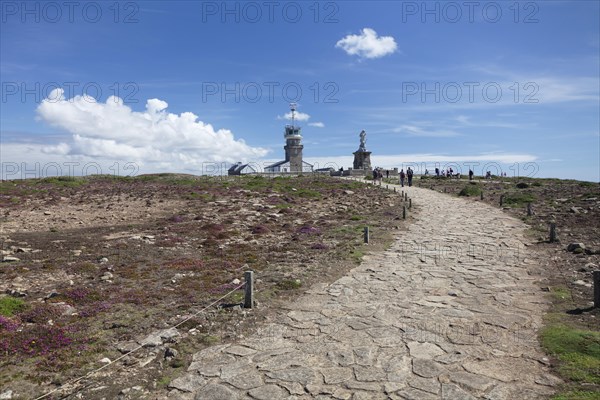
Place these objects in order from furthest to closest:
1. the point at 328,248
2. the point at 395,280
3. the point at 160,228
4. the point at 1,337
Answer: the point at 160,228, the point at 328,248, the point at 395,280, the point at 1,337

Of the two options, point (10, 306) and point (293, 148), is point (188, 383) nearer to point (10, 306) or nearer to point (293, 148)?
point (10, 306)

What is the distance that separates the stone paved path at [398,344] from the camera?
661cm

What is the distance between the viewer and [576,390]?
6.30 m

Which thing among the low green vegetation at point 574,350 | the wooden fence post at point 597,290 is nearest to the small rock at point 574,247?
the wooden fence post at point 597,290

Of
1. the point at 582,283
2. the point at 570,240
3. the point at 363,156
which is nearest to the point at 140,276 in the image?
the point at 582,283

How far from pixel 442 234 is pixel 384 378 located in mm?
14823

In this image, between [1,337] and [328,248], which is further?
[328,248]

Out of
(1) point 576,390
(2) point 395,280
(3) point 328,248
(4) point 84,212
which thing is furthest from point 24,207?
(1) point 576,390

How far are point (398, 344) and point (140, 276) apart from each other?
9094 millimetres

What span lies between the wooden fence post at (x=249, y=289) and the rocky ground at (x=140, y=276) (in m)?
0.30

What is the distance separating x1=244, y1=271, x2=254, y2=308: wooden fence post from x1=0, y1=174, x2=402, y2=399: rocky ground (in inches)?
11.9

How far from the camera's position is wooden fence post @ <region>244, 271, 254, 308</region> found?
33.5 ft

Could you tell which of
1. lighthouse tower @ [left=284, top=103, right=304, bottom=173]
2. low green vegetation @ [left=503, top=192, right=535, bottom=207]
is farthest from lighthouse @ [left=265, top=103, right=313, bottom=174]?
low green vegetation @ [left=503, top=192, right=535, bottom=207]

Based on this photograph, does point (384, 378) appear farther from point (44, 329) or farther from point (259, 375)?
point (44, 329)
